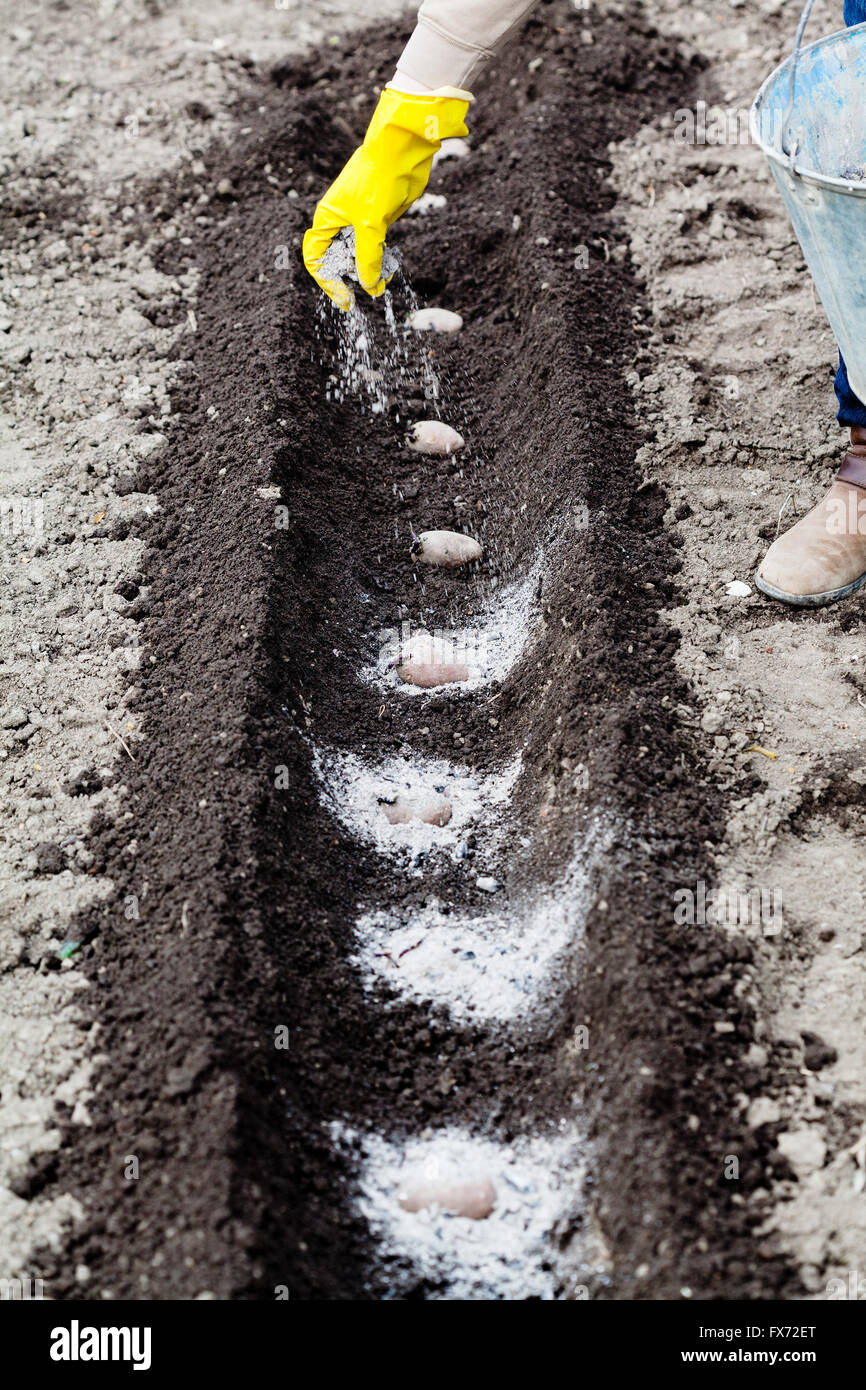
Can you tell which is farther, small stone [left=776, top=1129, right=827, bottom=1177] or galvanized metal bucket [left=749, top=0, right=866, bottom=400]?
galvanized metal bucket [left=749, top=0, right=866, bottom=400]

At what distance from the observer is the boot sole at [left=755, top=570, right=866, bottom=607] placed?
2.74 meters

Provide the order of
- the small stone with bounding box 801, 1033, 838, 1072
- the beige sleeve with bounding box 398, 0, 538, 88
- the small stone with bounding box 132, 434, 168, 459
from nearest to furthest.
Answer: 1. the small stone with bounding box 801, 1033, 838, 1072
2. the beige sleeve with bounding box 398, 0, 538, 88
3. the small stone with bounding box 132, 434, 168, 459

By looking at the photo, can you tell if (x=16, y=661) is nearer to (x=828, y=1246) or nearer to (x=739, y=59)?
(x=828, y=1246)

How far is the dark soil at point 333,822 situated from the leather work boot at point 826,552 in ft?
0.87

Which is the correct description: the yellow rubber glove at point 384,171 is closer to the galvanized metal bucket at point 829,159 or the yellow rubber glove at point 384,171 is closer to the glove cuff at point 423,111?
the glove cuff at point 423,111

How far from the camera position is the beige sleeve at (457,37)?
246 cm

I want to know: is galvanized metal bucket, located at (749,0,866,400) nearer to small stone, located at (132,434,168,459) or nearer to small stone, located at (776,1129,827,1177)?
small stone, located at (776,1129,827,1177)

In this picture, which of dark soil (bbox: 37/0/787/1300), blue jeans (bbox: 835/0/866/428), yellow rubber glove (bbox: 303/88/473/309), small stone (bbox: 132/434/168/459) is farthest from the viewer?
small stone (bbox: 132/434/168/459)

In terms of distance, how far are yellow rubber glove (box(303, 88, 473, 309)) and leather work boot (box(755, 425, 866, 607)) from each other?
3.98ft

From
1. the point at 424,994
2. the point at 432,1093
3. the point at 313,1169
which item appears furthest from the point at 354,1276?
the point at 424,994

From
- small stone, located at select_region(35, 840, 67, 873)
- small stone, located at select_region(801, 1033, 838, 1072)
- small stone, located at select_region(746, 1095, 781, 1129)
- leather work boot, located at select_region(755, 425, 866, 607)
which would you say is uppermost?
leather work boot, located at select_region(755, 425, 866, 607)

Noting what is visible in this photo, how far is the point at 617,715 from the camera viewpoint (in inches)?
92.3

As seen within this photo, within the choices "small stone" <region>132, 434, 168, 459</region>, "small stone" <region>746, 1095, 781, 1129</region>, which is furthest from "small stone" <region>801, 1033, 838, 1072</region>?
"small stone" <region>132, 434, 168, 459</region>
